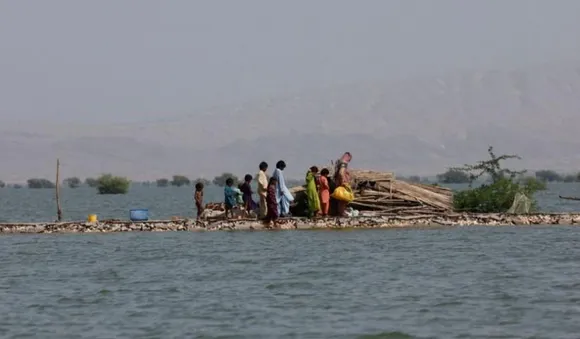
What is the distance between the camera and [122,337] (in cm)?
1537

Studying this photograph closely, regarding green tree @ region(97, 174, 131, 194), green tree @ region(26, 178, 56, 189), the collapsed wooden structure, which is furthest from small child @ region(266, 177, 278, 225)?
green tree @ region(26, 178, 56, 189)

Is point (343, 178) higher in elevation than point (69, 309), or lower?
higher

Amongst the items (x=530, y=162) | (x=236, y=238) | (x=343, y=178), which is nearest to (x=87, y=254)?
(x=236, y=238)

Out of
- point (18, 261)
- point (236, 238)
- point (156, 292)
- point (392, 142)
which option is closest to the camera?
point (156, 292)

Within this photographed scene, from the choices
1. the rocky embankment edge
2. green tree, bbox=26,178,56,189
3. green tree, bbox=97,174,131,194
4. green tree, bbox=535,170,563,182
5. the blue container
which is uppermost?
green tree, bbox=26,178,56,189

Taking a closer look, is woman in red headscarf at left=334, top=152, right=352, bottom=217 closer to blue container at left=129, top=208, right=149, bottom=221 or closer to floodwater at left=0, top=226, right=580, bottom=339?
floodwater at left=0, top=226, right=580, bottom=339

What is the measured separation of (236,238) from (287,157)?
521ft

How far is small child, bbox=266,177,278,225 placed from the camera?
27.2 meters

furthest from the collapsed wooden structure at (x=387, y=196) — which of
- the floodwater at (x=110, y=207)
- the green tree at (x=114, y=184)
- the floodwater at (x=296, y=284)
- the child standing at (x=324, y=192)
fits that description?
the green tree at (x=114, y=184)

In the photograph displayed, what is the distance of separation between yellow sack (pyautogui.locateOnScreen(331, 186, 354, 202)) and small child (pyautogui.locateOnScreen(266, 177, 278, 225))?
127cm

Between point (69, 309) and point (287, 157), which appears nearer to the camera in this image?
point (69, 309)

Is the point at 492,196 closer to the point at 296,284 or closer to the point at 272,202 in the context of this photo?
the point at 272,202

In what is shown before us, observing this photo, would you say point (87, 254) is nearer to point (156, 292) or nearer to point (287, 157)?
point (156, 292)

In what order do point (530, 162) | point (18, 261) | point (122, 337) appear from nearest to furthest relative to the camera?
point (122, 337) → point (18, 261) → point (530, 162)
